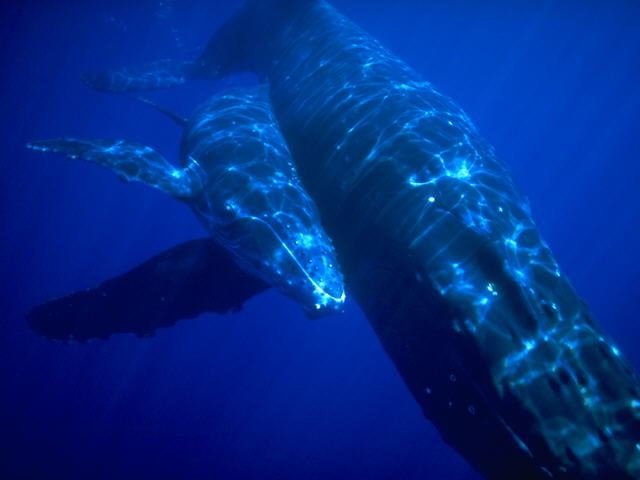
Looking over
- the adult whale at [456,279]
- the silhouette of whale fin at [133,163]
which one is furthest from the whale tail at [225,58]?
the silhouette of whale fin at [133,163]

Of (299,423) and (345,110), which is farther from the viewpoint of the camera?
(299,423)

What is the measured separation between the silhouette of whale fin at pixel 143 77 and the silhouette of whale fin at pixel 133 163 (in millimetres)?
7531

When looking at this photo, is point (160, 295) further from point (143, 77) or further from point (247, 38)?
point (143, 77)

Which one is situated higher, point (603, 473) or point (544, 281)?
point (544, 281)

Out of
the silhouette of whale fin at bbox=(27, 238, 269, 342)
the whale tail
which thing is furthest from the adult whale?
the whale tail

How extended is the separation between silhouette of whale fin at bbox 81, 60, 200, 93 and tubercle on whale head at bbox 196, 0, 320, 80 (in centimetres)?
55

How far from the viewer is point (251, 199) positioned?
265 inches

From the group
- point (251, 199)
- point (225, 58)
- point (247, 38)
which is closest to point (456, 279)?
point (251, 199)

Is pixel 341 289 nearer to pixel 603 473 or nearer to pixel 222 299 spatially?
pixel 222 299

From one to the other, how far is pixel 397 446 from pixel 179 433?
1453 centimetres

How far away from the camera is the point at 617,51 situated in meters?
49.5

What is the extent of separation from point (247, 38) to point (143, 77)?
12.6 ft

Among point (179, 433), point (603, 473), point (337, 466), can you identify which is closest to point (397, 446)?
point (337, 466)

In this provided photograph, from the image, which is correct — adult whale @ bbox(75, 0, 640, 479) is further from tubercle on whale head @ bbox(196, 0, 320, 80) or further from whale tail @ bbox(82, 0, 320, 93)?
whale tail @ bbox(82, 0, 320, 93)
